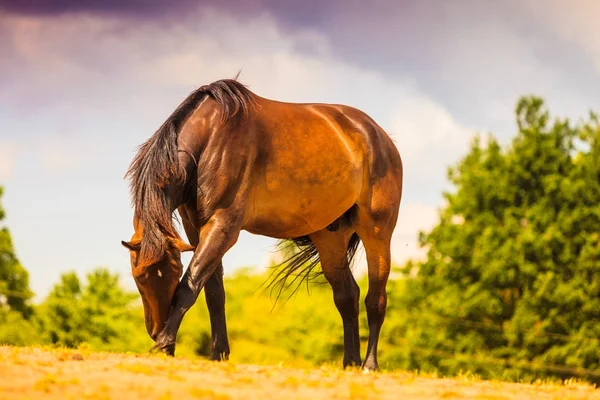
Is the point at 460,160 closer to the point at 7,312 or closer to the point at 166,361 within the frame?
the point at 7,312

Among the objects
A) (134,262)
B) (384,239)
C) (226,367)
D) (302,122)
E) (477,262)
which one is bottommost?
(226,367)

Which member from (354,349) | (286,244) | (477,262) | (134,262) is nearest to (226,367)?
(134,262)

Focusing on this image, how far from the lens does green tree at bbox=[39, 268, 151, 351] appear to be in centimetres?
4994

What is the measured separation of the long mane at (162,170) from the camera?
862 cm

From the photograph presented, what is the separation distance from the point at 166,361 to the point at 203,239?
1.63 m

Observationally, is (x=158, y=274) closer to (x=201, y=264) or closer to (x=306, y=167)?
(x=201, y=264)

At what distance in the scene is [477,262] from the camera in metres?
37.7

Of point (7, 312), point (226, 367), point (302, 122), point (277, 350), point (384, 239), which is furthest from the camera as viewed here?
point (277, 350)

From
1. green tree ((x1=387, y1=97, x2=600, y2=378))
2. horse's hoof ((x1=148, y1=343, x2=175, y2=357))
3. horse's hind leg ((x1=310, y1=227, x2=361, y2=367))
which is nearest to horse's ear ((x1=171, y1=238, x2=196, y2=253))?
horse's hoof ((x1=148, y1=343, x2=175, y2=357))

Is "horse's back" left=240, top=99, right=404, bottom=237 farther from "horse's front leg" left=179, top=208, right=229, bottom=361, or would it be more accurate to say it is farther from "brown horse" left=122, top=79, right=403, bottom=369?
"horse's front leg" left=179, top=208, right=229, bottom=361

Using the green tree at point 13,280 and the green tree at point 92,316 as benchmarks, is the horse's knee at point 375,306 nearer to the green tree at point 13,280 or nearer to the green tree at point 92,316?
the green tree at point 13,280

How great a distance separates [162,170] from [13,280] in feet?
123

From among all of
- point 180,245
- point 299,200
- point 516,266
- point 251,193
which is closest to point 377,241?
point 299,200

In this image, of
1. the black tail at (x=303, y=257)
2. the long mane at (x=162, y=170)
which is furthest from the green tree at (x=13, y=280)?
the long mane at (x=162, y=170)
